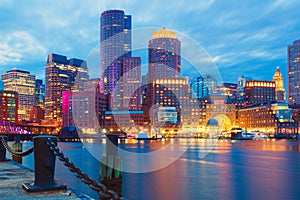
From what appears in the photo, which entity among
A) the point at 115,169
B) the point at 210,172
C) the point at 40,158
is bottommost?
the point at 210,172

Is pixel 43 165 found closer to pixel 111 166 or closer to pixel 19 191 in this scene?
pixel 19 191

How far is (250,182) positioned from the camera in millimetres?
33812

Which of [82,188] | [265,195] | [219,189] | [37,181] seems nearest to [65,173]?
[82,188]

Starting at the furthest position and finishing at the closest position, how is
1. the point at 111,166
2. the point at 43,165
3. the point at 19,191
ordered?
the point at 111,166
the point at 19,191
the point at 43,165

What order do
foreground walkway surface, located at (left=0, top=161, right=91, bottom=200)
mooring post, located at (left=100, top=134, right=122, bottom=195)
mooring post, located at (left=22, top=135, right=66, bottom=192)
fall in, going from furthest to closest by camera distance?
mooring post, located at (left=100, top=134, right=122, bottom=195), mooring post, located at (left=22, top=135, right=66, bottom=192), foreground walkway surface, located at (left=0, top=161, right=91, bottom=200)

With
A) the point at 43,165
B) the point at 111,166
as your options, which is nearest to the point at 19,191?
the point at 43,165

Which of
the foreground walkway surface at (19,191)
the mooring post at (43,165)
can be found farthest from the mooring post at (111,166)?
the mooring post at (43,165)

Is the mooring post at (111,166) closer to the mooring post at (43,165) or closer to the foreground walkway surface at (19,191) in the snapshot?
the foreground walkway surface at (19,191)

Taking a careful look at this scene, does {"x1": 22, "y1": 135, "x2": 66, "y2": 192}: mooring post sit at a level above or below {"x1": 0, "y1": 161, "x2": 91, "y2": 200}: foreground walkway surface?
above

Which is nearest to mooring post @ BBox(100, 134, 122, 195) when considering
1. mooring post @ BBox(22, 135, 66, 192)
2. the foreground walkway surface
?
the foreground walkway surface

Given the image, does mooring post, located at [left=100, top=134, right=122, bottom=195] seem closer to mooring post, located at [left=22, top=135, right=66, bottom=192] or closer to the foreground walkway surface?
the foreground walkway surface

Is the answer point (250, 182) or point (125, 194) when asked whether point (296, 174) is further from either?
point (125, 194)

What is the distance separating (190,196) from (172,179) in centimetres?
962

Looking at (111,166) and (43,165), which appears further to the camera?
(111,166)
